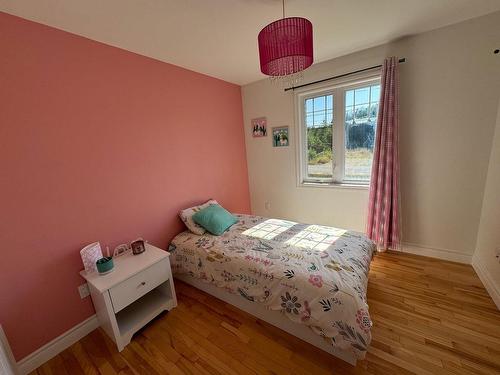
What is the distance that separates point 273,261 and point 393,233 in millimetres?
1655

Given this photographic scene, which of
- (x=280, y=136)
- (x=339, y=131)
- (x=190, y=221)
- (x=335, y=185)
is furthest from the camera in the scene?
(x=280, y=136)

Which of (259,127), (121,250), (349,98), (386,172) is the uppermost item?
(349,98)

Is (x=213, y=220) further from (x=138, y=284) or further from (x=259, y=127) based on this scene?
(x=259, y=127)

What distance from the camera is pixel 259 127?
10.8 feet

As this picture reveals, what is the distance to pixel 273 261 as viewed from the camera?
1.66 metres

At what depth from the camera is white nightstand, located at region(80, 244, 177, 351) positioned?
1.50 metres

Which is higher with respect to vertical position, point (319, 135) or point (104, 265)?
point (319, 135)

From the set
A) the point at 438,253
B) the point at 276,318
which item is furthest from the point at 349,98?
the point at 276,318

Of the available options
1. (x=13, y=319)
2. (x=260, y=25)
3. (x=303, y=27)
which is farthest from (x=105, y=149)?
(x=303, y=27)

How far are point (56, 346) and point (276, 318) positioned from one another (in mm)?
1708

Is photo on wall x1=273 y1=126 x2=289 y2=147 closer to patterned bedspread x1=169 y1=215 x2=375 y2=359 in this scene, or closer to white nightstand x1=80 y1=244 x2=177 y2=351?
patterned bedspread x1=169 y1=215 x2=375 y2=359

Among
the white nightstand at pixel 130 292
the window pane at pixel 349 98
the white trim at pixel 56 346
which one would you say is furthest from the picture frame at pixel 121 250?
the window pane at pixel 349 98

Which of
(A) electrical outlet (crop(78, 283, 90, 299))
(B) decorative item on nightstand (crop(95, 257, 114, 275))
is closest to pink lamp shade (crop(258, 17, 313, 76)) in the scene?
(B) decorative item on nightstand (crop(95, 257, 114, 275))

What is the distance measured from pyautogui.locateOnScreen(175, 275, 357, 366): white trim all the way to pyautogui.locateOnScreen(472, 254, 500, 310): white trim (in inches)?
57.2
